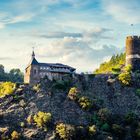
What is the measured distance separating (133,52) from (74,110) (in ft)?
89.4

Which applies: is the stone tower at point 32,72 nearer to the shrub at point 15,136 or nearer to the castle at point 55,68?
the castle at point 55,68

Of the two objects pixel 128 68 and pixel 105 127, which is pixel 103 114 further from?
pixel 128 68

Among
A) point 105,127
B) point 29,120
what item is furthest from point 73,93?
point 29,120

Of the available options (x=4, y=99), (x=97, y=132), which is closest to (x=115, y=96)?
(x=97, y=132)

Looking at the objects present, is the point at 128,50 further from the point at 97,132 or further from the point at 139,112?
the point at 97,132

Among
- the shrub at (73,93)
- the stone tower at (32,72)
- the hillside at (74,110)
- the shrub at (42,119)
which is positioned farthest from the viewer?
the stone tower at (32,72)

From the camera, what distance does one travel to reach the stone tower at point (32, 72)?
140000mm

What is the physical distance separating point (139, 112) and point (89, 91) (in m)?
13.3

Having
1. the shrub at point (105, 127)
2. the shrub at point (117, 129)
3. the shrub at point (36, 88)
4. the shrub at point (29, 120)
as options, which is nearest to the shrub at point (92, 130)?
the shrub at point (105, 127)

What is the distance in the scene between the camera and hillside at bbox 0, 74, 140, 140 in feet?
405

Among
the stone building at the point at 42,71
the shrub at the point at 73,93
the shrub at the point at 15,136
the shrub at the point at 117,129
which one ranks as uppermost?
the stone building at the point at 42,71

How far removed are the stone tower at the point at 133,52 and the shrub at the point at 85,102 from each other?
65.6ft

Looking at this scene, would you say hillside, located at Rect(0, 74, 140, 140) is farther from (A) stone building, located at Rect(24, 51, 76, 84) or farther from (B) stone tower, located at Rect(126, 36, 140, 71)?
(B) stone tower, located at Rect(126, 36, 140, 71)

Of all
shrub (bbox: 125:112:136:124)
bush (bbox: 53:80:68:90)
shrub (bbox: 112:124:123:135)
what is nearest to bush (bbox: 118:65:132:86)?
shrub (bbox: 125:112:136:124)
